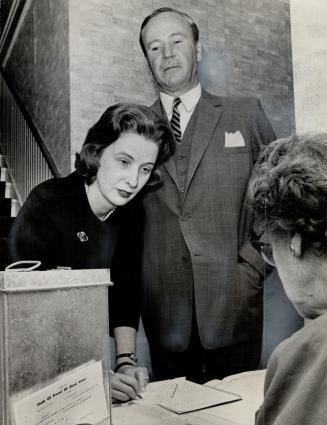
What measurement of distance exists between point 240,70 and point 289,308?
1044 mm

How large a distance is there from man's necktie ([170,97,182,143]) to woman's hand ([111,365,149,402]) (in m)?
0.95

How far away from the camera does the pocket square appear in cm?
210

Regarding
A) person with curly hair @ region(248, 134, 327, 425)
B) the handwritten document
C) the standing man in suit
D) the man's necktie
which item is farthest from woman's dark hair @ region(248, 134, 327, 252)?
the handwritten document

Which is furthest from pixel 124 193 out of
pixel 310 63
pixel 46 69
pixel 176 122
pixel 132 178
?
pixel 310 63

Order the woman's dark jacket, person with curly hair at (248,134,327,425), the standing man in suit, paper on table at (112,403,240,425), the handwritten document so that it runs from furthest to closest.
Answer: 1. the standing man in suit
2. the woman's dark jacket
3. paper on table at (112,403,240,425)
4. the handwritten document
5. person with curly hair at (248,134,327,425)

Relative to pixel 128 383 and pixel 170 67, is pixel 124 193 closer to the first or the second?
pixel 170 67

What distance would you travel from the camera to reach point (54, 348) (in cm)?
163

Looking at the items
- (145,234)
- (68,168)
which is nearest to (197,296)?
(145,234)

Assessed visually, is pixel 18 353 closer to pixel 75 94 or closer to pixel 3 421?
pixel 3 421

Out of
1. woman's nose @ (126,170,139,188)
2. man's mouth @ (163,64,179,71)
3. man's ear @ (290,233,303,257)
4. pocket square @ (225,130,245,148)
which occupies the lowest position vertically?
man's ear @ (290,233,303,257)

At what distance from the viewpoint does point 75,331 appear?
66.9 inches

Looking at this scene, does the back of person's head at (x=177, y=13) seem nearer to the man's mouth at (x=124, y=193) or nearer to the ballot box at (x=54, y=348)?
the man's mouth at (x=124, y=193)

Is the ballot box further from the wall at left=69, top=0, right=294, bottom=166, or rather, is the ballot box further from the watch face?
the wall at left=69, top=0, right=294, bottom=166

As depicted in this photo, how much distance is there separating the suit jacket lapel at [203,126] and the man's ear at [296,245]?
1.75 feet
